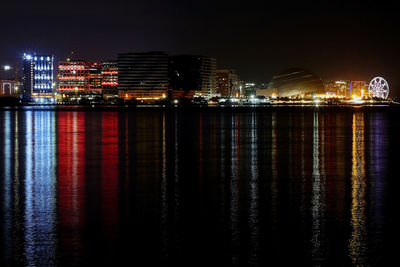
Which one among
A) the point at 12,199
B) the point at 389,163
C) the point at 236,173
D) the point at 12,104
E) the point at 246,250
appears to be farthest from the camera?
the point at 12,104

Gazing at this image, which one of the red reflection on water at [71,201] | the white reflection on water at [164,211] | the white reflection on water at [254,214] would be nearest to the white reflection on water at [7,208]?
the red reflection on water at [71,201]

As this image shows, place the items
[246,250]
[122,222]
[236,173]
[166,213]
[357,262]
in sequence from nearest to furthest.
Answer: [357,262]
[246,250]
[122,222]
[166,213]
[236,173]

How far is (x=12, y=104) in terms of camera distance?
192 metres

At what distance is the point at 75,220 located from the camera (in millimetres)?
11484

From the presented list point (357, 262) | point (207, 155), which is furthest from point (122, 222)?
point (207, 155)

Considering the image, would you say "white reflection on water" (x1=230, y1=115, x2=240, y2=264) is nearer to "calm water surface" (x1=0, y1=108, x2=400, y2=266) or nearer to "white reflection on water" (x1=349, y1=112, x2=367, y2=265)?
"calm water surface" (x1=0, y1=108, x2=400, y2=266)

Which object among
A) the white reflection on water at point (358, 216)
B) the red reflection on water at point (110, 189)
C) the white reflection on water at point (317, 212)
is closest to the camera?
the white reflection on water at point (358, 216)

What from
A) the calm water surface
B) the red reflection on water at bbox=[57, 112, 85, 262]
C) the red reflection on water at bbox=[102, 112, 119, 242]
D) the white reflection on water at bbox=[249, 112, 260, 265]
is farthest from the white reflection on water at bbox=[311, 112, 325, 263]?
the red reflection on water at bbox=[57, 112, 85, 262]

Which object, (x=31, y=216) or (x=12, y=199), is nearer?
(x=31, y=216)

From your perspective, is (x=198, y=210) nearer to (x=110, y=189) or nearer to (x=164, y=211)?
(x=164, y=211)

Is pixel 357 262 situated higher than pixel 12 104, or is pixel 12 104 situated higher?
pixel 12 104

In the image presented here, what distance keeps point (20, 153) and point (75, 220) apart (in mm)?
16172

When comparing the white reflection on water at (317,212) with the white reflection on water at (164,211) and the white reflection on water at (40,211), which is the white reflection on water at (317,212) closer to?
the white reflection on water at (164,211)

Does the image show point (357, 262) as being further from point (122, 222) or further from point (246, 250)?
point (122, 222)
